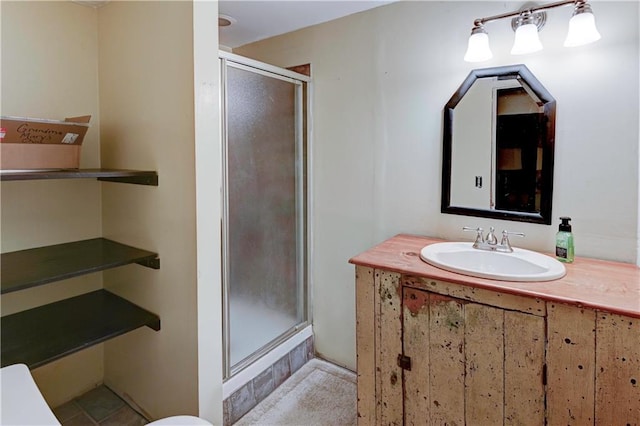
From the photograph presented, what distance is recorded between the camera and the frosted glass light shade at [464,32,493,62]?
5.39ft

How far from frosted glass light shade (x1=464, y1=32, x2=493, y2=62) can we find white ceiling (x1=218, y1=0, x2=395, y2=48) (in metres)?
0.55

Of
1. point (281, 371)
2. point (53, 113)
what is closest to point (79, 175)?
point (53, 113)

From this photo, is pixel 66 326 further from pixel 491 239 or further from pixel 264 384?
pixel 491 239

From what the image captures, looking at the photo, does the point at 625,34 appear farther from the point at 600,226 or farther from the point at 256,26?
the point at 256,26

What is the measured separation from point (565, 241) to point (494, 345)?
0.54 meters

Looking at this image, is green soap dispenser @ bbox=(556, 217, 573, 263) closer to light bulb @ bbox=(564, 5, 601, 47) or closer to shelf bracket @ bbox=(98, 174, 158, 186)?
light bulb @ bbox=(564, 5, 601, 47)

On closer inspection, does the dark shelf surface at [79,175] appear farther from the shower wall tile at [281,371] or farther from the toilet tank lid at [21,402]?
the shower wall tile at [281,371]

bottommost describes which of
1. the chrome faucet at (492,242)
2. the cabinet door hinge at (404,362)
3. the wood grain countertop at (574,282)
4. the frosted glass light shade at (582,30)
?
the cabinet door hinge at (404,362)

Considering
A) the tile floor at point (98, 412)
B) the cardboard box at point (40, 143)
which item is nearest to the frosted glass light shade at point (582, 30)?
the cardboard box at point (40, 143)

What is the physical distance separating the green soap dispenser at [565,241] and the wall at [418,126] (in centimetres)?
13

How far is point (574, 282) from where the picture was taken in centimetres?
129

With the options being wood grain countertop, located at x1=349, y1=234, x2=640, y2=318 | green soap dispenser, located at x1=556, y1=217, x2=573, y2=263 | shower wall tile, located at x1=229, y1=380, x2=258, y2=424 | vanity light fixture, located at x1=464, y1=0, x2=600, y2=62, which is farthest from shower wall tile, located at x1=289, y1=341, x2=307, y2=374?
vanity light fixture, located at x1=464, y1=0, x2=600, y2=62

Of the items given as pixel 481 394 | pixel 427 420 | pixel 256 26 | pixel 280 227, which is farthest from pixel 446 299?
pixel 256 26

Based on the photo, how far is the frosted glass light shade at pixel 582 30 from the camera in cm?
141
